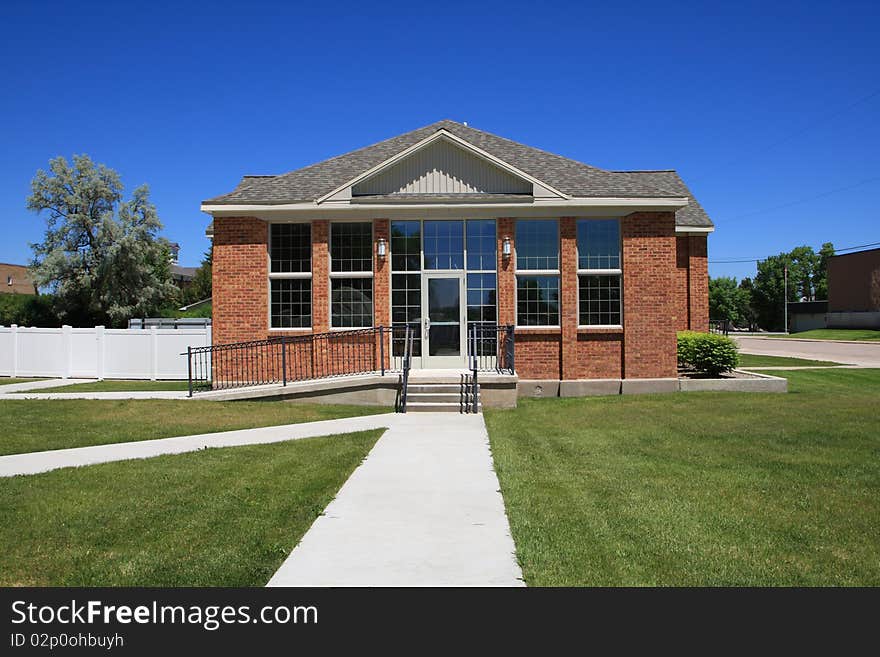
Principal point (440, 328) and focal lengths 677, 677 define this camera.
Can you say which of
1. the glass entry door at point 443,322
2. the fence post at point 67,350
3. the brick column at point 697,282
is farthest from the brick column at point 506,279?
the fence post at point 67,350

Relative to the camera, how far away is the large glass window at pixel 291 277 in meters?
15.8

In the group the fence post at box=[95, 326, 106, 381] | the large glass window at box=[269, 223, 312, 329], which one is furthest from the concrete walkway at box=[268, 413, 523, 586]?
the fence post at box=[95, 326, 106, 381]

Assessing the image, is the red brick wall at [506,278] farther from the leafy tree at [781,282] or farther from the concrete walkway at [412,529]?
the leafy tree at [781,282]

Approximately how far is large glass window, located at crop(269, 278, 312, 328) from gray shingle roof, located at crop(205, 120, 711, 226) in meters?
1.89

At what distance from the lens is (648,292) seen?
15.5 m

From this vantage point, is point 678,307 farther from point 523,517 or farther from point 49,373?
point 49,373

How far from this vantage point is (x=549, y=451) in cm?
920

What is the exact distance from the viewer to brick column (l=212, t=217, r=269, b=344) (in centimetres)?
1566

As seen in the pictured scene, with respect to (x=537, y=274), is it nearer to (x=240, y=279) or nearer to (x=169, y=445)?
(x=240, y=279)

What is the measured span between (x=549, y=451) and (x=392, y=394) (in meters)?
5.44

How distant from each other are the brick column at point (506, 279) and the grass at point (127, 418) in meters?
3.82

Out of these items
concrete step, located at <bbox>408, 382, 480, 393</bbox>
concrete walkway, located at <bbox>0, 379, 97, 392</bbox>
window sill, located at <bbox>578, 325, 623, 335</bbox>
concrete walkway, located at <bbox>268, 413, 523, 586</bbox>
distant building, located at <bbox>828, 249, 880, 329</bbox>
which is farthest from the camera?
distant building, located at <bbox>828, 249, 880, 329</bbox>

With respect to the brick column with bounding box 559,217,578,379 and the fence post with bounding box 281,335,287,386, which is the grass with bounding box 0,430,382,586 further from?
the brick column with bounding box 559,217,578,379

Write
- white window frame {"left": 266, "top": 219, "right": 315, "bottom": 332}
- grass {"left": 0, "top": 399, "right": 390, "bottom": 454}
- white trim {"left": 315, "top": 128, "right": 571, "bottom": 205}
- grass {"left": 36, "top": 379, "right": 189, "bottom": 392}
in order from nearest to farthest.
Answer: grass {"left": 0, "top": 399, "right": 390, "bottom": 454}
white trim {"left": 315, "top": 128, "right": 571, "bottom": 205}
white window frame {"left": 266, "top": 219, "right": 315, "bottom": 332}
grass {"left": 36, "top": 379, "right": 189, "bottom": 392}
